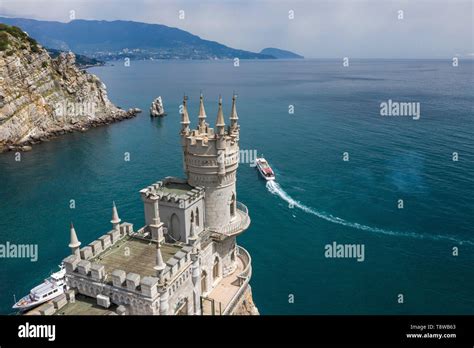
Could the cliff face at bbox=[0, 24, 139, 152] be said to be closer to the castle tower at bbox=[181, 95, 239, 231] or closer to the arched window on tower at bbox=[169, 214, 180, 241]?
the castle tower at bbox=[181, 95, 239, 231]

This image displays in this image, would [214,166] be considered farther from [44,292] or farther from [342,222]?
[342,222]

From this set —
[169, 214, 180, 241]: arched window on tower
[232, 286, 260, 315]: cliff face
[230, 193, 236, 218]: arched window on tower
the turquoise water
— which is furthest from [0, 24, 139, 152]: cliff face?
[232, 286, 260, 315]: cliff face

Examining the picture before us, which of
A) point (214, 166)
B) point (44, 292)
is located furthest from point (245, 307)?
point (44, 292)

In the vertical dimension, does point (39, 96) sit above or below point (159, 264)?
above

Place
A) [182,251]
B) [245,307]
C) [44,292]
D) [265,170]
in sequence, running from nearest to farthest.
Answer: [182,251] → [245,307] → [44,292] → [265,170]
